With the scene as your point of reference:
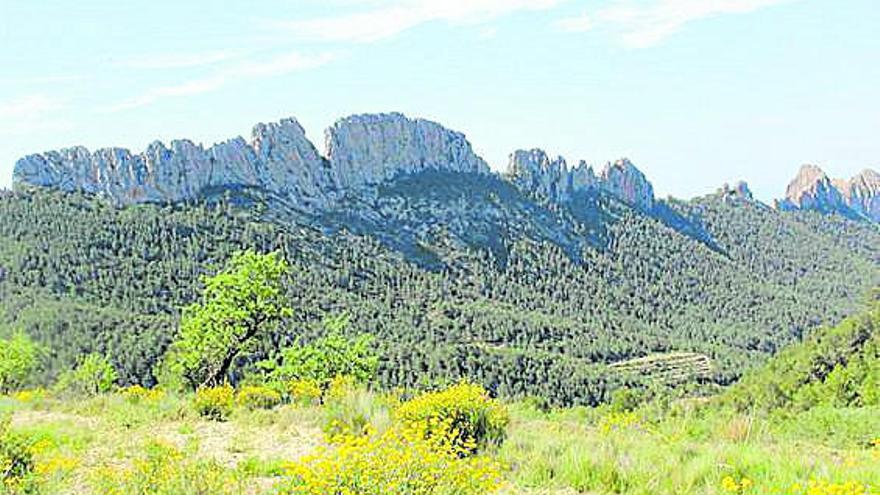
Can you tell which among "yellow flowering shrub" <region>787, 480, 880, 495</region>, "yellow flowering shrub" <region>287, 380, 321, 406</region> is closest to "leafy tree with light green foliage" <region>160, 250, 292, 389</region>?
"yellow flowering shrub" <region>287, 380, 321, 406</region>

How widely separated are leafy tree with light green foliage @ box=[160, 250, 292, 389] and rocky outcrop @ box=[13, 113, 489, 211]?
4474 inches

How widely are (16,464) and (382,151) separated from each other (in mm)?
181517

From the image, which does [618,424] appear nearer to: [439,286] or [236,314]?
[236,314]

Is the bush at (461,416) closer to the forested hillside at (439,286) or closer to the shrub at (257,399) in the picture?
the shrub at (257,399)

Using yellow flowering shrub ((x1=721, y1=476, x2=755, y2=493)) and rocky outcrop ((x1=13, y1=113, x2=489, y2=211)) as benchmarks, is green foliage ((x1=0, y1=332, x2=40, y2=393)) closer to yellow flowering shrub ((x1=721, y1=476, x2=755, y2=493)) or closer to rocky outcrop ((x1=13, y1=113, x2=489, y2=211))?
yellow flowering shrub ((x1=721, y1=476, x2=755, y2=493))

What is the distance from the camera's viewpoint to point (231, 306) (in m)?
19.9

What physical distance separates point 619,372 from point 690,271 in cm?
8474

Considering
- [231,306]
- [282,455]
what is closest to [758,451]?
[282,455]

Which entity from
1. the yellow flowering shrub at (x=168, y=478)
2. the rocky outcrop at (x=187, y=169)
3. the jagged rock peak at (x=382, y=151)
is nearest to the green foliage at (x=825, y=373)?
the yellow flowering shrub at (x=168, y=478)

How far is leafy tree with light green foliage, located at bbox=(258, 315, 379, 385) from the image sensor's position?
22.5 metres

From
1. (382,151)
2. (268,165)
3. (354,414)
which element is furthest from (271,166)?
(354,414)

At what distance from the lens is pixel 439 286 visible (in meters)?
146

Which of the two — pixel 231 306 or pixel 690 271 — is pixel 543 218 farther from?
pixel 231 306

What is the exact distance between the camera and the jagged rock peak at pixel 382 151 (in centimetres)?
17750
